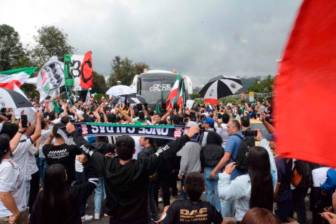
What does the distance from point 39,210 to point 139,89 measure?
61.4ft

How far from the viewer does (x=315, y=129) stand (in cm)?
179

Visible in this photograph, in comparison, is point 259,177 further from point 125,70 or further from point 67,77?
point 125,70

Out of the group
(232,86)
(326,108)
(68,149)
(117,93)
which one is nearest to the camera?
(326,108)

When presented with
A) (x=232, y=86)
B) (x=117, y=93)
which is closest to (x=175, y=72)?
(x=117, y=93)

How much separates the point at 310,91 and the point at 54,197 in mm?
2322

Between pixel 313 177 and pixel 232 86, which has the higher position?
pixel 232 86

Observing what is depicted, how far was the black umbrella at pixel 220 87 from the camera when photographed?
1112 cm

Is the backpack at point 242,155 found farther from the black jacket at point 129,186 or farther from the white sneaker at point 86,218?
the white sneaker at point 86,218

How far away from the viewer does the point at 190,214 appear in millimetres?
3387

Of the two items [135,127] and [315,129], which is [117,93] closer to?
[135,127]

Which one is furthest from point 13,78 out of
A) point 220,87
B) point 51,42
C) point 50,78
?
point 51,42

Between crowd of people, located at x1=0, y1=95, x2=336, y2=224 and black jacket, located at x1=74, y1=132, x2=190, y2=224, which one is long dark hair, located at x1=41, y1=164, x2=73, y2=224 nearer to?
crowd of people, located at x1=0, y1=95, x2=336, y2=224

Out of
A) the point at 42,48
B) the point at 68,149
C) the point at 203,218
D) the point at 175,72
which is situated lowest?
the point at 203,218

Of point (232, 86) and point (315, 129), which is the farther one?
point (232, 86)
